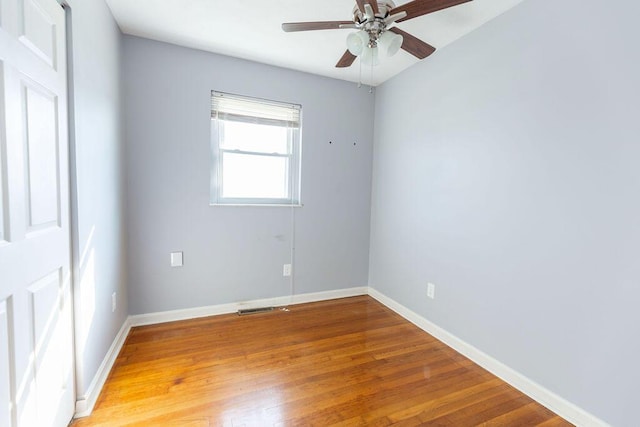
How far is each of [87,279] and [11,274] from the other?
0.65m

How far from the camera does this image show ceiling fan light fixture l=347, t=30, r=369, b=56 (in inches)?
61.8

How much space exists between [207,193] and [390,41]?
1921 millimetres

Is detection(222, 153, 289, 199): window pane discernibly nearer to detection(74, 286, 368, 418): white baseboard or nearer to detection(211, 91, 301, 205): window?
detection(211, 91, 301, 205): window

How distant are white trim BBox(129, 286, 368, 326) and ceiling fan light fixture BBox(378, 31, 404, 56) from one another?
2406mm

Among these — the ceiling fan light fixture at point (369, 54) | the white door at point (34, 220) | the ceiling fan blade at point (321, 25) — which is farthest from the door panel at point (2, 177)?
the ceiling fan light fixture at point (369, 54)

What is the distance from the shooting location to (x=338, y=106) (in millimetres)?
3021

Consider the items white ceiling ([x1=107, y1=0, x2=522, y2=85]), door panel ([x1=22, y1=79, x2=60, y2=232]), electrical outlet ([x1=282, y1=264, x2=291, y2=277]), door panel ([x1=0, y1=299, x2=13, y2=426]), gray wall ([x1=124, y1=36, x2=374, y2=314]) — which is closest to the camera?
door panel ([x1=0, y1=299, x2=13, y2=426])

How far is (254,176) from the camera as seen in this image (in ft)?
9.16

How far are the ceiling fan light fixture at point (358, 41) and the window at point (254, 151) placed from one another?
50.7 inches

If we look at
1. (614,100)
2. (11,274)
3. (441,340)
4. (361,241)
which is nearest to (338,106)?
(361,241)

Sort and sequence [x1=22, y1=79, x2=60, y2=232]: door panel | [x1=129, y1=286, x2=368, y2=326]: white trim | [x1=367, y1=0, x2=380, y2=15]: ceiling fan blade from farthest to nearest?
[x1=129, y1=286, x2=368, y2=326]: white trim
[x1=367, y1=0, x2=380, y2=15]: ceiling fan blade
[x1=22, y1=79, x2=60, y2=232]: door panel

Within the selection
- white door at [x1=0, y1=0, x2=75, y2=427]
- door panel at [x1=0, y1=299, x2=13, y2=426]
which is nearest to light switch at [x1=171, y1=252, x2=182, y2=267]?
white door at [x1=0, y1=0, x2=75, y2=427]

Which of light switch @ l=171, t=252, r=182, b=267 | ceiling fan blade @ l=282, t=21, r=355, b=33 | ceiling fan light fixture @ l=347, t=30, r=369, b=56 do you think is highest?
ceiling fan blade @ l=282, t=21, r=355, b=33

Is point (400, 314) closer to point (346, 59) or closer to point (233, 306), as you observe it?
point (233, 306)
